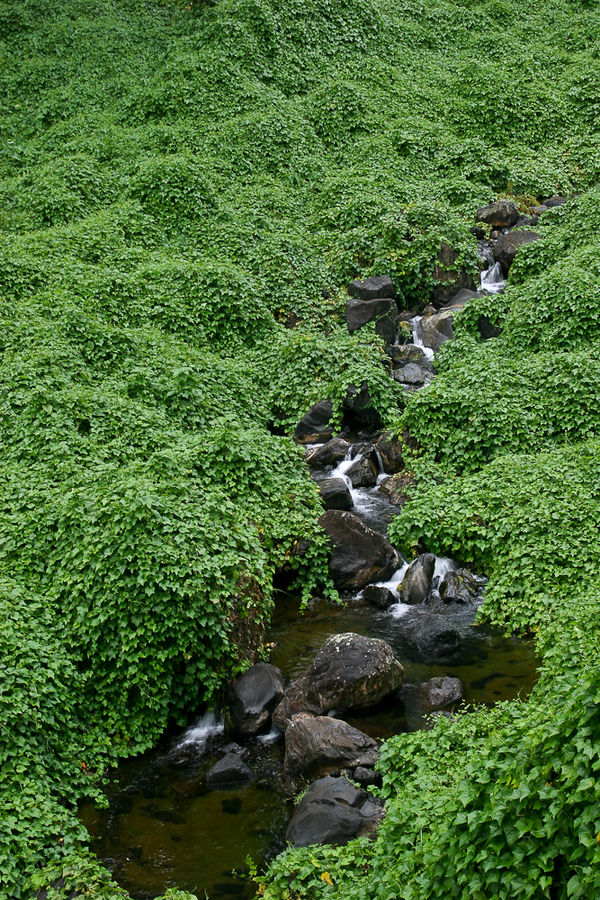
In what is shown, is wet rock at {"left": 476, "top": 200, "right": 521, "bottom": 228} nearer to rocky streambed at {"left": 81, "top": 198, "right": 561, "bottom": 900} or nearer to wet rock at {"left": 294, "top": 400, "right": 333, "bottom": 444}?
wet rock at {"left": 294, "top": 400, "right": 333, "bottom": 444}

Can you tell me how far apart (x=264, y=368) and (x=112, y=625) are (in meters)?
9.08

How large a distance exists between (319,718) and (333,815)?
1.54 meters

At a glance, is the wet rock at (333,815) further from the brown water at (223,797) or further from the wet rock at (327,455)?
the wet rock at (327,455)

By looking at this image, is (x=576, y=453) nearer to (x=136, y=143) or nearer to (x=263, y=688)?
(x=263, y=688)

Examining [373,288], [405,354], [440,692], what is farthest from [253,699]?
[373,288]

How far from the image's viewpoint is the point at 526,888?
17.0 ft

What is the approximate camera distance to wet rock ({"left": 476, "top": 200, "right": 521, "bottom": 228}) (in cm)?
2217

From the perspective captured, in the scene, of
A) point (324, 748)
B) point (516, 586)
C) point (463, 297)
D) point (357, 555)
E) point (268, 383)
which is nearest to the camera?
point (324, 748)

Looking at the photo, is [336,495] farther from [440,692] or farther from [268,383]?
[440,692]

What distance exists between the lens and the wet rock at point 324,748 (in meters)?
8.96

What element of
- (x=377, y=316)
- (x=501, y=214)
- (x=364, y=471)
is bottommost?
(x=364, y=471)

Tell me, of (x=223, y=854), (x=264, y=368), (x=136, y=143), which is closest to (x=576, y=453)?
(x=264, y=368)

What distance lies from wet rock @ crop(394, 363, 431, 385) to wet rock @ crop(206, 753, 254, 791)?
34.1 feet

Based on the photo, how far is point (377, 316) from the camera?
62.8 ft
